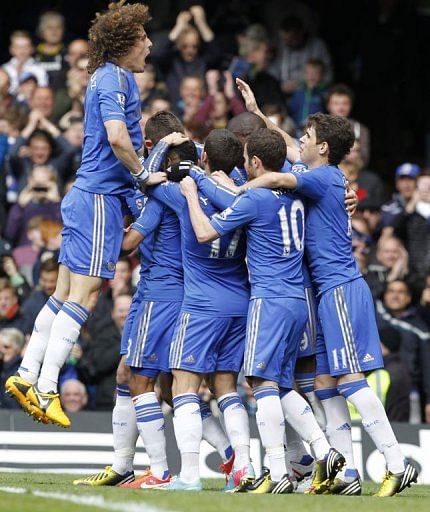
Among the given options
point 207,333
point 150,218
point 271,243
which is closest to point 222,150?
point 150,218

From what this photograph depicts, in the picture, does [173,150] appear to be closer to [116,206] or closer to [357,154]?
[116,206]

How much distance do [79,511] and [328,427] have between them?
2648 millimetres

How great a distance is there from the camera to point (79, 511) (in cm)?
761

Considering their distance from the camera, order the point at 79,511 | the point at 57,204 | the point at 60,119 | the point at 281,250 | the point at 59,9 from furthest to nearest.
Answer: the point at 59,9
the point at 60,119
the point at 57,204
the point at 281,250
the point at 79,511

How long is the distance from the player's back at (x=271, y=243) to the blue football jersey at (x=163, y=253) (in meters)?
0.69

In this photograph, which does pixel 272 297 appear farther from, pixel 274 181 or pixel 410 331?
pixel 410 331

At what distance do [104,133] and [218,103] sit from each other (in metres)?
6.47

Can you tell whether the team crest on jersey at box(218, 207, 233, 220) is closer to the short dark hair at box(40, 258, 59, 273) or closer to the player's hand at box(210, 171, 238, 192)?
the player's hand at box(210, 171, 238, 192)

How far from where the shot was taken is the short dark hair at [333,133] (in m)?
9.70

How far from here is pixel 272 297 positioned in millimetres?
9273

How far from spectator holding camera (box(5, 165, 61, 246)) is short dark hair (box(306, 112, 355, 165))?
598 cm

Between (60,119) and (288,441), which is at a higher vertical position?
(60,119)

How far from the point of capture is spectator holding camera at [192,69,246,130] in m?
16.0

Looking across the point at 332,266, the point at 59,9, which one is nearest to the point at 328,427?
the point at 332,266
